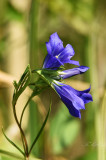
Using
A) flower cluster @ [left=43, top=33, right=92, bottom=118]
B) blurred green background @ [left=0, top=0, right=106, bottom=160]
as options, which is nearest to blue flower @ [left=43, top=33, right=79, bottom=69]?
flower cluster @ [left=43, top=33, right=92, bottom=118]

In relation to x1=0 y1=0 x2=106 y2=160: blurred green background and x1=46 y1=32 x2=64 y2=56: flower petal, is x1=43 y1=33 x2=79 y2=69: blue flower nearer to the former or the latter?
x1=46 y1=32 x2=64 y2=56: flower petal

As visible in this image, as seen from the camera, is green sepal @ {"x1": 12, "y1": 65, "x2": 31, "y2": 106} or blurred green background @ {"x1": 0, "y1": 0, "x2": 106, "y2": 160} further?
blurred green background @ {"x1": 0, "y1": 0, "x2": 106, "y2": 160}

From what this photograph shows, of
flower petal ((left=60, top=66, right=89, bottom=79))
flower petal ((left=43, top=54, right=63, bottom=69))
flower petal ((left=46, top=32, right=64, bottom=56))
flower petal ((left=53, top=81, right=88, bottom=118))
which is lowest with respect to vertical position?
flower petal ((left=53, top=81, right=88, bottom=118))

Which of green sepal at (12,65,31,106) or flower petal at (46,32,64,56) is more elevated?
flower petal at (46,32,64,56)

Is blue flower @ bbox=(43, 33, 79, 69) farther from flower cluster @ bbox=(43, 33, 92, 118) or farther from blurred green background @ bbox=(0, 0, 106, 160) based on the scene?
blurred green background @ bbox=(0, 0, 106, 160)

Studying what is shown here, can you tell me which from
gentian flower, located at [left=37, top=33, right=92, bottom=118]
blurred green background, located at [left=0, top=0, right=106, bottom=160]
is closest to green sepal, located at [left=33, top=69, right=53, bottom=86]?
gentian flower, located at [left=37, top=33, right=92, bottom=118]

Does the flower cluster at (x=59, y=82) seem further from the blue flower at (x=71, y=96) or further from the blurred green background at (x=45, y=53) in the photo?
the blurred green background at (x=45, y=53)

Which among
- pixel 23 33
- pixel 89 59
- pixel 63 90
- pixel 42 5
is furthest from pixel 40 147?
pixel 42 5

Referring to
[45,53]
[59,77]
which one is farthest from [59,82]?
[45,53]

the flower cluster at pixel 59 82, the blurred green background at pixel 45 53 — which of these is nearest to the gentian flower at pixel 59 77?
the flower cluster at pixel 59 82
